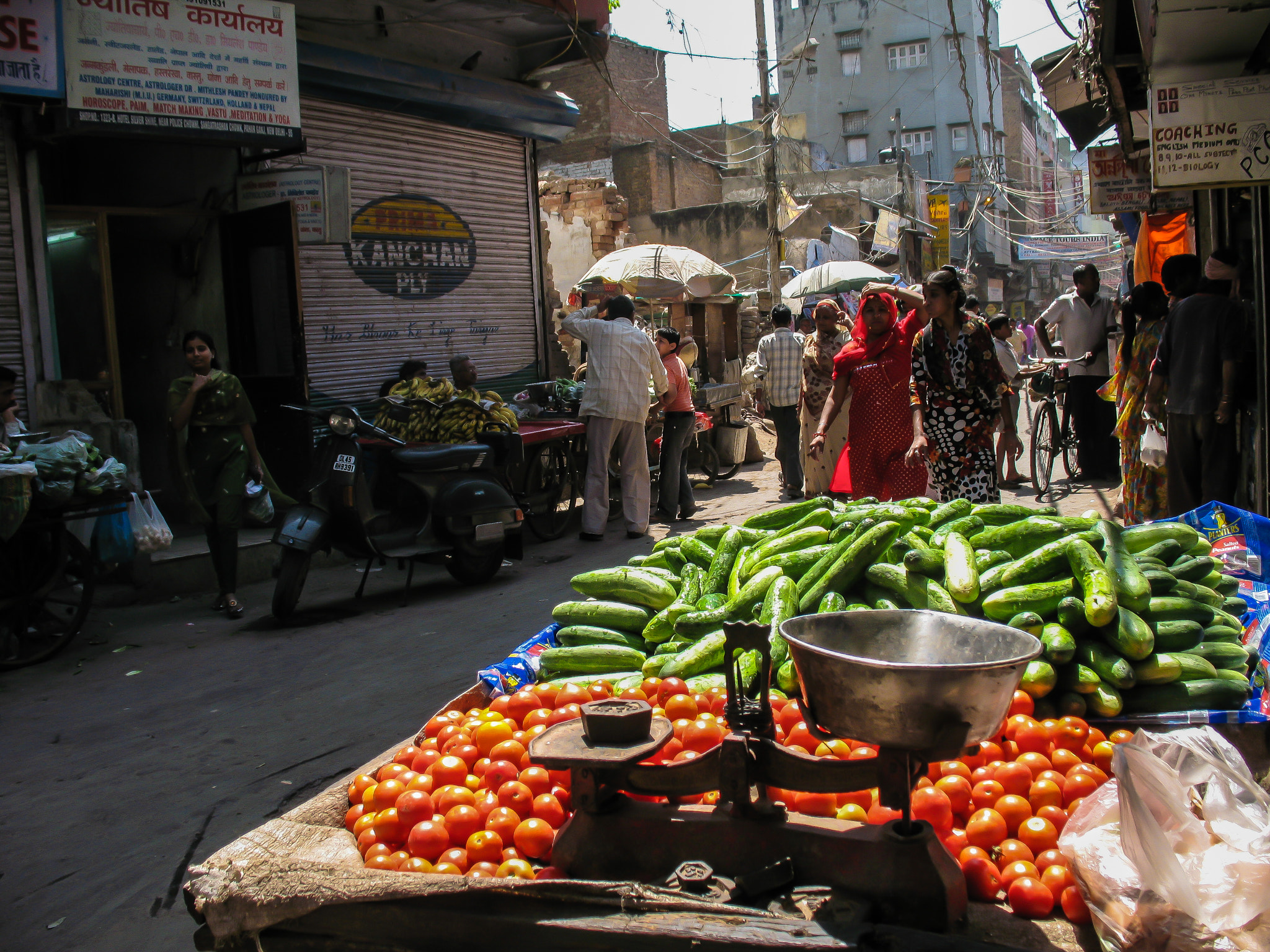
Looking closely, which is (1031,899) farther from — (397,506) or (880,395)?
(397,506)

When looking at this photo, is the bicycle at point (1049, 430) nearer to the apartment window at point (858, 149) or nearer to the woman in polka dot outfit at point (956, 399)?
the woman in polka dot outfit at point (956, 399)

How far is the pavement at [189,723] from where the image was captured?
10.1ft

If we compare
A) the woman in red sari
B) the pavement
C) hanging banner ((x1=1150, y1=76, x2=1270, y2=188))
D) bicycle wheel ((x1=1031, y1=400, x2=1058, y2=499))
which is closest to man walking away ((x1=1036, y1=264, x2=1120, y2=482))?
bicycle wheel ((x1=1031, y1=400, x2=1058, y2=499))

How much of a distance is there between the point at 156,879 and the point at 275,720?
1459mm

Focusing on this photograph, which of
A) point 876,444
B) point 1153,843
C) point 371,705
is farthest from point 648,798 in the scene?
point 876,444

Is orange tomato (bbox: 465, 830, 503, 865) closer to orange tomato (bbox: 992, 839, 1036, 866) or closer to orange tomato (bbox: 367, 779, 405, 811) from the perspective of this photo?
orange tomato (bbox: 367, 779, 405, 811)

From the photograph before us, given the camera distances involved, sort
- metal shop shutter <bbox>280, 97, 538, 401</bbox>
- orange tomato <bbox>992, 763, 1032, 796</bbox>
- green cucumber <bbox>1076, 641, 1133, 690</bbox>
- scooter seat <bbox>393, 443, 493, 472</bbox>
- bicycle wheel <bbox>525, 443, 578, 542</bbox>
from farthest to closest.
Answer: metal shop shutter <bbox>280, 97, 538, 401</bbox>, bicycle wheel <bbox>525, 443, 578, 542</bbox>, scooter seat <bbox>393, 443, 493, 472</bbox>, green cucumber <bbox>1076, 641, 1133, 690</bbox>, orange tomato <bbox>992, 763, 1032, 796</bbox>

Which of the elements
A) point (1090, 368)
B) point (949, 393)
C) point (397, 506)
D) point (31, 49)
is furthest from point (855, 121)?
point (949, 393)

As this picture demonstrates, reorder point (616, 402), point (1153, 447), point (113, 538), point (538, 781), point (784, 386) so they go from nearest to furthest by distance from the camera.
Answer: point (538, 781) < point (113, 538) < point (1153, 447) < point (616, 402) < point (784, 386)

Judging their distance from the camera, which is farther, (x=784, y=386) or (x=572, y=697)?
(x=784, y=386)

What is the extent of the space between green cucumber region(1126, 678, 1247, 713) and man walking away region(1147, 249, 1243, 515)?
406 centimetres

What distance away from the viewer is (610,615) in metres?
3.43

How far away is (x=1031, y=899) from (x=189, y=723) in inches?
156

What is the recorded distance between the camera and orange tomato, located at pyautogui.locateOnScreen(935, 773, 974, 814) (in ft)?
6.97
